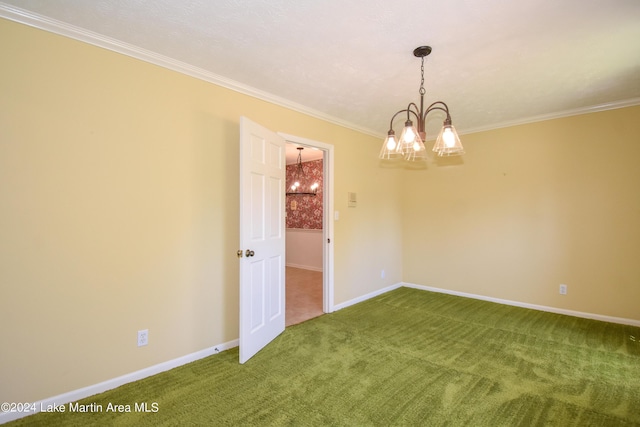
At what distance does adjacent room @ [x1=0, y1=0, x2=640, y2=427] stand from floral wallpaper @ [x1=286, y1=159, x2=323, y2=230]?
2.88m

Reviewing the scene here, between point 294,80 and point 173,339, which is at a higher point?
point 294,80

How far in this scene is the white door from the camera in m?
2.52

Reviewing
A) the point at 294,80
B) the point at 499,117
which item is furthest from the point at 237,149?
the point at 499,117

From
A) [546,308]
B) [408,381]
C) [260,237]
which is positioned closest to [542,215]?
[546,308]

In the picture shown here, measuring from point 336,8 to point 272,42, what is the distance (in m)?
0.57

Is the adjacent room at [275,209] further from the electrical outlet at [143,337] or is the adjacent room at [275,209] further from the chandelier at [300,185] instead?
the chandelier at [300,185]

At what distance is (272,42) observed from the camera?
211 cm

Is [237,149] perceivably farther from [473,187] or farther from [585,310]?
[585,310]

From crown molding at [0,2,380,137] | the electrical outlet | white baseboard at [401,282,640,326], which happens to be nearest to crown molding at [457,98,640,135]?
white baseboard at [401,282,640,326]

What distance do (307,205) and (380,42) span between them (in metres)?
5.13

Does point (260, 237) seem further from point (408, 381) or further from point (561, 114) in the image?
point (561, 114)

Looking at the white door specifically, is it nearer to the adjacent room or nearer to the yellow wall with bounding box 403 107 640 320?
the adjacent room

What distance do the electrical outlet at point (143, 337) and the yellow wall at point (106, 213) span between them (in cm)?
4

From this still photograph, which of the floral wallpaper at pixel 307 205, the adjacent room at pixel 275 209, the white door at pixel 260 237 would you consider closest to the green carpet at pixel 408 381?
the adjacent room at pixel 275 209
